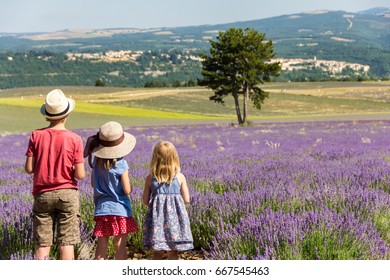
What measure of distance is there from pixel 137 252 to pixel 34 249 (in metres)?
1.14

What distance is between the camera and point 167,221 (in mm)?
4367

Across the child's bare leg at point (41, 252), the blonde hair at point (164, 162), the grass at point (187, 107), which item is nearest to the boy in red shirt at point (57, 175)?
the child's bare leg at point (41, 252)

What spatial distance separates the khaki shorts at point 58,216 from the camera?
411cm

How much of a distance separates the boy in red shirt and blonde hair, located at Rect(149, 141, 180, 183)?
56 cm

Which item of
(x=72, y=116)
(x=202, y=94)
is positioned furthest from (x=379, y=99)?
(x=72, y=116)

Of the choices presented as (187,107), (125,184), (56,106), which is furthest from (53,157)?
(187,107)

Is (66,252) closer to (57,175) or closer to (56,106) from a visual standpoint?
(57,175)

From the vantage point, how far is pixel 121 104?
80.6 m

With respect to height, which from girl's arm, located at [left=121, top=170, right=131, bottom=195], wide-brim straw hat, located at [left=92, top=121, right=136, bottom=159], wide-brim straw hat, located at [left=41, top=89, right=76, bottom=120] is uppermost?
wide-brim straw hat, located at [left=41, top=89, right=76, bottom=120]

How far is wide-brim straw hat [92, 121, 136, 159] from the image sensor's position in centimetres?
436

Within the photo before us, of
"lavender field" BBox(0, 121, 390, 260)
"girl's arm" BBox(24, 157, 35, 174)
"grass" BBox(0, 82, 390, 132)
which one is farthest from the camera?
"grass" BBox(0, 82, 390, 132)

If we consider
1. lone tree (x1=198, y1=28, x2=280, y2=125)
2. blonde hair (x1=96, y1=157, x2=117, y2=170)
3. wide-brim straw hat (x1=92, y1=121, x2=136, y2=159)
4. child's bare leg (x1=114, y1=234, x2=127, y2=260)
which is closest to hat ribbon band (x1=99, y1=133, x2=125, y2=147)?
wide-brim straw hat (x1=92, y1=121, x2=136, y2=159)

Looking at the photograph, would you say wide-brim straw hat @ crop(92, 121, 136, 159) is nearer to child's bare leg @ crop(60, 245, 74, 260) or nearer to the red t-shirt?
Answer: the red t-shirt
